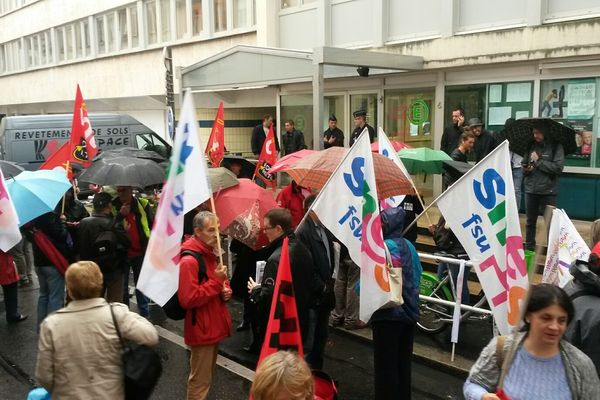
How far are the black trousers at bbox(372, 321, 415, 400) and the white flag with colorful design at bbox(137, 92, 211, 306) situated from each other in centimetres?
162

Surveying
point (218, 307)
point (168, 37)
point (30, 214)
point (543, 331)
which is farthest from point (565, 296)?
point (168, 37)

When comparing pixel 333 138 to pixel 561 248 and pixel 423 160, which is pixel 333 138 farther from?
pixel 561 248

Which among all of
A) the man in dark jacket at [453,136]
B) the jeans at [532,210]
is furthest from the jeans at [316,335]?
the man in dark jacket at [453,136]

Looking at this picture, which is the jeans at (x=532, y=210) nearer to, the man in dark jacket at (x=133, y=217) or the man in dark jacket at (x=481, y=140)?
the man in dark jacket at (x=481, y=140)

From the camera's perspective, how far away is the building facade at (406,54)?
917cm

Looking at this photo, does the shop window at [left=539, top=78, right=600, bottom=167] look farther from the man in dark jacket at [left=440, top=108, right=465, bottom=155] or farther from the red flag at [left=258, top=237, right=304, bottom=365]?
the red flag at [left=258, top=237, right=304, bottom=365]

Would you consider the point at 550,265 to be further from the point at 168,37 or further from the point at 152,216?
the point at 168,37

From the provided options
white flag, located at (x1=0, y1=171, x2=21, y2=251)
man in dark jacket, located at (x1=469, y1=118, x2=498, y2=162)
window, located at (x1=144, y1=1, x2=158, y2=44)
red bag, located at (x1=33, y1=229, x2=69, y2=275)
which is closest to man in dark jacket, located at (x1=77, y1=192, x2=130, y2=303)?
red bag, located at (x1=33, y1=229, x2=69, y2=275)

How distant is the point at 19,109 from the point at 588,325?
34772mm

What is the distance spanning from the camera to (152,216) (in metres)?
6.48

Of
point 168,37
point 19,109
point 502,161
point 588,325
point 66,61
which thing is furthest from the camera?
point 19,109

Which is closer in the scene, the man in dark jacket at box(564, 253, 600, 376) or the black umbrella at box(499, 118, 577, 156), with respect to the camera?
the man in dark jacket at box(564, 253, 600, 376)

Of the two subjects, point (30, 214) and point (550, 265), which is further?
point (30, 214)

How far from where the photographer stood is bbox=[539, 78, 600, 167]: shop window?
29.6 feet
